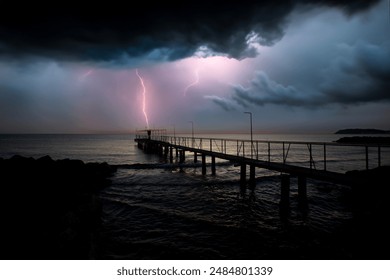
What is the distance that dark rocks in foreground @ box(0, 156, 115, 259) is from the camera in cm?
655

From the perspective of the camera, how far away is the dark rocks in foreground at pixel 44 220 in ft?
21.5

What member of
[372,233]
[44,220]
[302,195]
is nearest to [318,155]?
[302,195]

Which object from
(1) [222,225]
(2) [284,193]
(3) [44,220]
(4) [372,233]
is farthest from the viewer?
(2) [284,193]

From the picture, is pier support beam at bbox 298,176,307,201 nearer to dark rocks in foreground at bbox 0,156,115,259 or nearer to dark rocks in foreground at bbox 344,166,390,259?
dark rocks in foreground at bbox 344,166,390,259

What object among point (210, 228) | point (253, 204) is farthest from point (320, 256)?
point (253, 204)

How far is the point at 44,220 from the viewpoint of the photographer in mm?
8047

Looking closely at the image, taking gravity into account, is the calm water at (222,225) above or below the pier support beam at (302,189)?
below

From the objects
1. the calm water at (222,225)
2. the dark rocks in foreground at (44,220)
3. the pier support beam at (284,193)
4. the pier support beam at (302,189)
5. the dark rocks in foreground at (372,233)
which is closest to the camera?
the dark rocks in foreground at (44,220)

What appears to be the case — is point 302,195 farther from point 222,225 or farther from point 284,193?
point 222,225

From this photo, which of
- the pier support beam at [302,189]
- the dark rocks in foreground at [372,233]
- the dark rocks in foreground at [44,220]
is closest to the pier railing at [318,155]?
the pier support beam at [302,189]

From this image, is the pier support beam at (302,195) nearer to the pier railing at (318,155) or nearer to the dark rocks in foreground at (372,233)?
the pier railing at (318,155)

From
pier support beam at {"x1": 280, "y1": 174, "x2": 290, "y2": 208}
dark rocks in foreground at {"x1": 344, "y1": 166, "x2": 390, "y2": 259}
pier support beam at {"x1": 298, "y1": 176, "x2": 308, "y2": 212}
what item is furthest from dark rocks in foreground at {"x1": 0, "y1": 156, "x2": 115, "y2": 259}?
pier support beam at {"x1": 298, "y1": 176, "x2": 308, "y2": 212}

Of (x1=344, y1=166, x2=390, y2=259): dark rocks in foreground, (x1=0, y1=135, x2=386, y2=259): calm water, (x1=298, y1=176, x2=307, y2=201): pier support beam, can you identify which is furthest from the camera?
(x1=298, y1=176, x2=307, y2=201): pier support beam

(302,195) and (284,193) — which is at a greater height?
(284,193)
